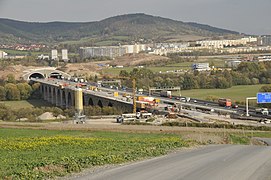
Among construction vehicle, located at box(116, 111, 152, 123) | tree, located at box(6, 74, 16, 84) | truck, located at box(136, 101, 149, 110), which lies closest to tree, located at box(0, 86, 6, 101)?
tree, located at box(6, 74, 16, 84)

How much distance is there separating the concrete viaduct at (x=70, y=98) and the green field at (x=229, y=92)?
17263 mm

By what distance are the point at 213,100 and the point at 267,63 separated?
4674 centimetres

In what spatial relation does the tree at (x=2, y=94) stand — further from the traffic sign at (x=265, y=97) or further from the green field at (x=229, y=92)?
the traffic sign at (x=265, y=97)

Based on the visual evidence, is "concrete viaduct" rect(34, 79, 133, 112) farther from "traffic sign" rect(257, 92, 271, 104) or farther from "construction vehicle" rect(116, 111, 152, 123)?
"traffic sign" rect(257, 92, 271, 104)

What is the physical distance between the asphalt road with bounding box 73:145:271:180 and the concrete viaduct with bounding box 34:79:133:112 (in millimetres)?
58910

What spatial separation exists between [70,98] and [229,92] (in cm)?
2925

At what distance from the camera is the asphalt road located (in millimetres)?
15227

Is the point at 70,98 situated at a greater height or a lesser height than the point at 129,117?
greater

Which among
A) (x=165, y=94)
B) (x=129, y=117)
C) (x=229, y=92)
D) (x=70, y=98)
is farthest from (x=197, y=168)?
(x=70, y=98)

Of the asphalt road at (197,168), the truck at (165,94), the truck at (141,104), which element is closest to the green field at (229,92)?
the truck at (165,94)

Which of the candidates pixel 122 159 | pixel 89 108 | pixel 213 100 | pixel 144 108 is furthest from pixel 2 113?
pixel 122 159

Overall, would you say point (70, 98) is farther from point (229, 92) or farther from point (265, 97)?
point (265, 97)

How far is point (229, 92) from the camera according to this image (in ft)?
317

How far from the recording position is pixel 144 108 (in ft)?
247
